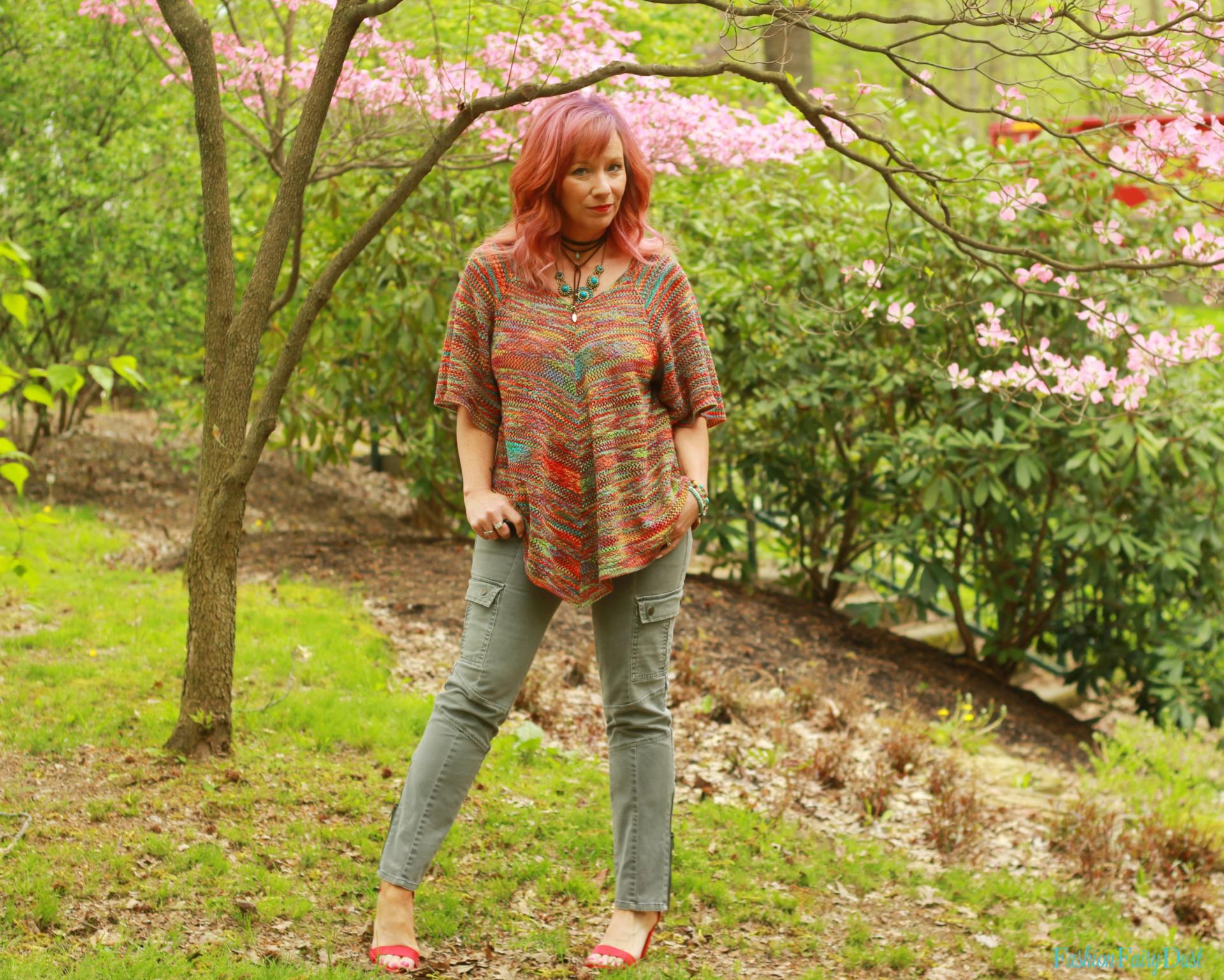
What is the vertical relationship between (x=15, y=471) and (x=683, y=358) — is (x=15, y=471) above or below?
below

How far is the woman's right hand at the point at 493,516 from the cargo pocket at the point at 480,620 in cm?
11

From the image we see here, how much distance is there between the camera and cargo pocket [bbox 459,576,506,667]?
2.48 m

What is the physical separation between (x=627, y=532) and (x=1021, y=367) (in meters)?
2.52

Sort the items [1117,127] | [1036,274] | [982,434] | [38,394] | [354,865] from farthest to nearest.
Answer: [982,434] → [1036,274] → [1117,127] → [354,865] → [38,394]

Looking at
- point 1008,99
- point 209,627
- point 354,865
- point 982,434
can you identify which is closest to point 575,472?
point 354,865

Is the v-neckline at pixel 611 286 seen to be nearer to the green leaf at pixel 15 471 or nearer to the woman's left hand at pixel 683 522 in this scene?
the woman's left hand at pixel 683 522

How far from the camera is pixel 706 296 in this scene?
591cm

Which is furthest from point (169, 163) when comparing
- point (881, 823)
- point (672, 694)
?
point (881, 823)

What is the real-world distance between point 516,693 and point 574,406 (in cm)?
65

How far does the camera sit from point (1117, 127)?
3.26 meters

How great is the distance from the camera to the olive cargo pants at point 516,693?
2463 millimetres

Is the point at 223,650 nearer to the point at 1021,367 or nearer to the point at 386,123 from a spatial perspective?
the point at 386,123

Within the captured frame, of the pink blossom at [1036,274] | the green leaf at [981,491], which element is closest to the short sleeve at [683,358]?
the pink blossom at [1036,274]

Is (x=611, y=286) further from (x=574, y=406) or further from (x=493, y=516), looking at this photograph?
(x=493, y=516)
